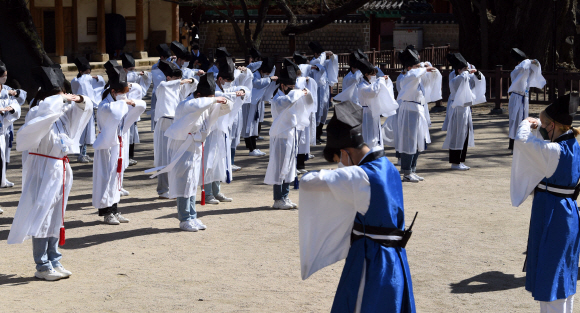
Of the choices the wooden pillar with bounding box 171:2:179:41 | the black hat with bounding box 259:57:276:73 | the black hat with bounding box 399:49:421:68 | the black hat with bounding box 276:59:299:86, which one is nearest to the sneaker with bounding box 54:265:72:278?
the black hat with bounding box 276:59:299:86

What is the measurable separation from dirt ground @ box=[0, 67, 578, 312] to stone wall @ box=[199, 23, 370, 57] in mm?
22049

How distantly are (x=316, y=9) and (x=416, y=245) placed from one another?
29266mm

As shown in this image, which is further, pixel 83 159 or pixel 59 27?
pixel 59 27

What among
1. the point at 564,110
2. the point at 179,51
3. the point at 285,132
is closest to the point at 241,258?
the point at 285,132

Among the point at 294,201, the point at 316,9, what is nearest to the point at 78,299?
the point at 294,201

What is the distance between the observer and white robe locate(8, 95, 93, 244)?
5.52 meters

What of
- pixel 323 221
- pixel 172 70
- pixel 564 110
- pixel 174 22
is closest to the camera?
pixel 323 221

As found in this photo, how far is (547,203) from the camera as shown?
15.3 feet

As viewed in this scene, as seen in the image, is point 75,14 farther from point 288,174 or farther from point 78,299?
point 78,299

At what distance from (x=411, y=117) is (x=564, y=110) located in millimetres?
5312

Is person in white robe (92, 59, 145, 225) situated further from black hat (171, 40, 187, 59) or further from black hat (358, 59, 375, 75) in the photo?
black hat (171, 40, 187, 59)

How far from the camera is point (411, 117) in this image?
9906mm

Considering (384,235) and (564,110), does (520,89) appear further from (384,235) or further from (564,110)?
(384,235)

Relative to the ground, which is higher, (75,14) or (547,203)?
(75,14)
